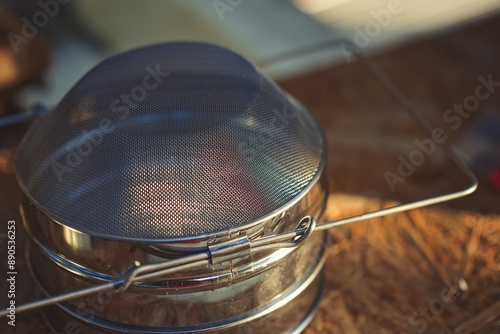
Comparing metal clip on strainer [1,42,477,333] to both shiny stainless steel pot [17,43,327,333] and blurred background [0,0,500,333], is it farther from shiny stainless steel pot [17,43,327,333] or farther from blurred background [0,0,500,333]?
blurred background [0,0,500,333]

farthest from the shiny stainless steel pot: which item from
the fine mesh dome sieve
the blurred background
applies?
the blurred background

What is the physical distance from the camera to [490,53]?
5.32 ft

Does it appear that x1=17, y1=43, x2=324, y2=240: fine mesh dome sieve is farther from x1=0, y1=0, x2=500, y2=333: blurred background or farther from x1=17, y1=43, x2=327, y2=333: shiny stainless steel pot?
x1=0, y1=0, x2=500, y2=333: blurred background

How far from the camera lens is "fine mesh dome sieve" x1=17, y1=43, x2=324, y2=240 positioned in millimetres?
795

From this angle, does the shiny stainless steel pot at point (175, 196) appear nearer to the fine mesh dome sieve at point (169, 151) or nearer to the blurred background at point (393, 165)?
the fine mesh dome sieve at point (169, 151)

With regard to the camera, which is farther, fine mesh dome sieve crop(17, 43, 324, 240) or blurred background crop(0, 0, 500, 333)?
blurred background crop(0, 0, 500, 333)

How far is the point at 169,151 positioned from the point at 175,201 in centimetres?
7

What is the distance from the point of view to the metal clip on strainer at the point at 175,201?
79cm

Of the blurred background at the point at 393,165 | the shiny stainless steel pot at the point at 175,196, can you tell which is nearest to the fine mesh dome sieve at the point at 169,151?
the shiny stainless steel pot at the point at 175,196

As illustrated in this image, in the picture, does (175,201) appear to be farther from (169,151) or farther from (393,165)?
(393,165)

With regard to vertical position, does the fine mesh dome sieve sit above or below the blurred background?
above

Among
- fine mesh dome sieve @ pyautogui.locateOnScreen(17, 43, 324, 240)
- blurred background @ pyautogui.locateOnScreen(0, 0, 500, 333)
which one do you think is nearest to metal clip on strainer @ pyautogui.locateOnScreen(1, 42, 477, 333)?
fine mesh dome sieve @ pyautogui.locateOnScreen(17, 43, 324, 240)

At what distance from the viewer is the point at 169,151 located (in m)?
0.83

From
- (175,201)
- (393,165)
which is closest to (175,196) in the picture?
(175,201)
